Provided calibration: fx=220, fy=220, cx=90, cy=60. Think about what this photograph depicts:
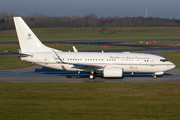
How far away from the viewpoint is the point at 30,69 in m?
40.4

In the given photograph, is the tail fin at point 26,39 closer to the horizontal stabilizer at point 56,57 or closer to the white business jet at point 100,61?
the white business jet at point 100,61

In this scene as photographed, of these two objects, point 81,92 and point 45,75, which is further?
point 45,75

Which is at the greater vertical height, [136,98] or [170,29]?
[170,29]

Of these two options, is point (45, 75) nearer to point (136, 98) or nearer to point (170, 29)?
point (136, 98)

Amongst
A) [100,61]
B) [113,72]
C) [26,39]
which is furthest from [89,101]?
[26,39]

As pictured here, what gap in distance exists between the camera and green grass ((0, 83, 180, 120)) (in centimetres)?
1798

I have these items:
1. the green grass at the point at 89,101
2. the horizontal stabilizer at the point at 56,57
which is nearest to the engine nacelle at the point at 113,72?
the green grass at the point at 89,101

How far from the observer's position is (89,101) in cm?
2164

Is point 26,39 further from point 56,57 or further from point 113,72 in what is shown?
point 113,72

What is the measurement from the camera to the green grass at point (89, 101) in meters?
18.0

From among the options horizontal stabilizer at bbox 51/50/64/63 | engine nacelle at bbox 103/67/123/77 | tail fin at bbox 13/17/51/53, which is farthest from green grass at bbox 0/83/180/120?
tail fin at bbox 13/17/51/53

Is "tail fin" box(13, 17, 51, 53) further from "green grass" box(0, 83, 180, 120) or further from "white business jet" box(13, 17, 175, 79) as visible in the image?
"green grass" box(0, 83, 180, 120)

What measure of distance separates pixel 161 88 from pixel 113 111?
10.4 meters

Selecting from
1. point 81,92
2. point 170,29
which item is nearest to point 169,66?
point 81,92
